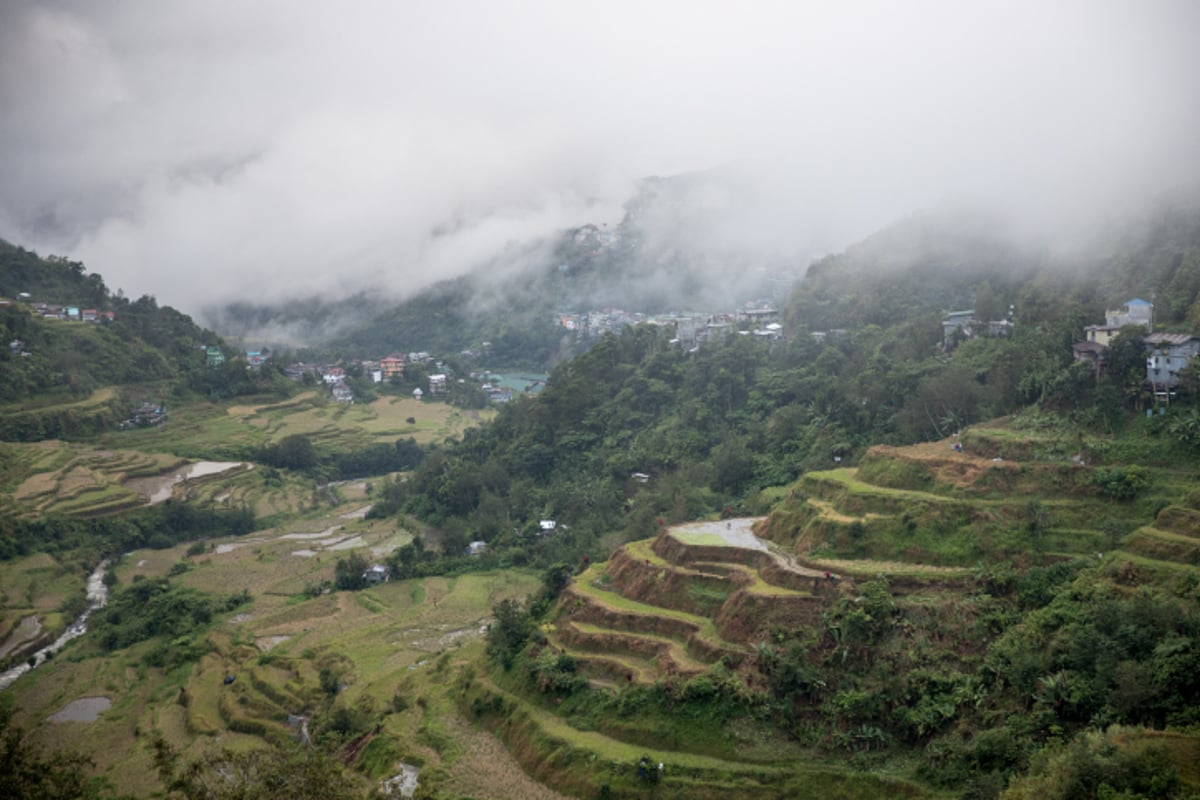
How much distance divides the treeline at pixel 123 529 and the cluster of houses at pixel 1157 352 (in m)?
37.2

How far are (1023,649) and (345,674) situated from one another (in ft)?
60.3

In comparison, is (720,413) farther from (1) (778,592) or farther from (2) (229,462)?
(2) (229,462)

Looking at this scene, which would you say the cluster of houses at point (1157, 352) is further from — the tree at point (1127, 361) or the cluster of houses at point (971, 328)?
the cluster of houses at point (971, 328)

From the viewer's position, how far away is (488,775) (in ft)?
66.5

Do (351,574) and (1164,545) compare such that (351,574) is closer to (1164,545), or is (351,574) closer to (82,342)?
(1164,545)

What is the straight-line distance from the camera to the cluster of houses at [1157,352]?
24.2 m

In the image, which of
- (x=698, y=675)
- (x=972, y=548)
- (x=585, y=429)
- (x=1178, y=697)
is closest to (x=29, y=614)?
(x=585, y=429)

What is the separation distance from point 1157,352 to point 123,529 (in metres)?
40.0

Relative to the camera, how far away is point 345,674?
1070 inches

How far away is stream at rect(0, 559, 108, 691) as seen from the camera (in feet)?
97.8

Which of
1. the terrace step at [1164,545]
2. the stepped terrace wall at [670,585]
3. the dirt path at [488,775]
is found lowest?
the dirt path at [488,775]

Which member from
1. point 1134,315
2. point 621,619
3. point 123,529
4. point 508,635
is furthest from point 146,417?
point 1134,315

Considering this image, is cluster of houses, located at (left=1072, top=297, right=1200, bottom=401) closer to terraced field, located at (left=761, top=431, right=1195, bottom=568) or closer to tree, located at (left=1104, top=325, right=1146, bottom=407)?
tree, located at (left=1104, top=325, right=1146, bottom=407)

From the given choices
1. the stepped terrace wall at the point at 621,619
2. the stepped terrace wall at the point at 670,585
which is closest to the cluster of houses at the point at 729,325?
the stepped terrace wall at the point at 670,585
